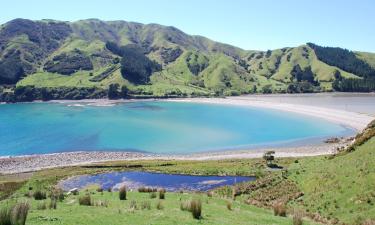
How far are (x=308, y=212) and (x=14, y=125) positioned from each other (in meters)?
153

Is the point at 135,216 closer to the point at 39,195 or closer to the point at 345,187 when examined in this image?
the point at 39,195

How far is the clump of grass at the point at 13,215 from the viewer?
14.9m

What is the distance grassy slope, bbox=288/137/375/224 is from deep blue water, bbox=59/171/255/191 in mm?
19643

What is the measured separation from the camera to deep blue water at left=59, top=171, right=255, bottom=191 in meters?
56.3

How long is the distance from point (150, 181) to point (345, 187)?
3623 centimetres

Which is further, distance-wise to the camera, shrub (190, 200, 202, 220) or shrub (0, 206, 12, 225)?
shrub (190, 200, 202, 220)

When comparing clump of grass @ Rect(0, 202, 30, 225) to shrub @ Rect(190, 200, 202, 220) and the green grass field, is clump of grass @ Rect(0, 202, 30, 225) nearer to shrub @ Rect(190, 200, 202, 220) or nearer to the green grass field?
the green grass field

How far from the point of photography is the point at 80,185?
6053 cm

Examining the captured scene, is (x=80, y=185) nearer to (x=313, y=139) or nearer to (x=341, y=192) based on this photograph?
(x=341, y=192)

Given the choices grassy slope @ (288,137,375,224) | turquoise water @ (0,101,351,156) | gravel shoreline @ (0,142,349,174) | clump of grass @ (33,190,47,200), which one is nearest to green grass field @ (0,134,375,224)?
grassy slope @ (288,137,375,224)

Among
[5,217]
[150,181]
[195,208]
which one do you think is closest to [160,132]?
[150,181]

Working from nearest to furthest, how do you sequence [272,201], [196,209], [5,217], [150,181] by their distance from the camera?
[5,217]
[196,209]
[272,201]
[150,181]

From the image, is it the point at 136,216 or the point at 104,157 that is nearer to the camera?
the point at 136,216

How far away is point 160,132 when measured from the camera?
13738 centimetres
